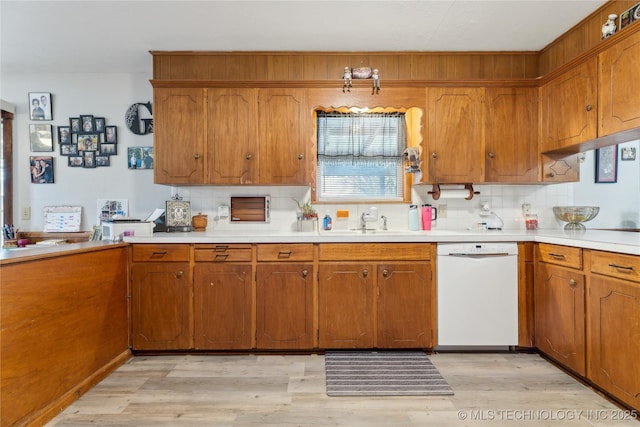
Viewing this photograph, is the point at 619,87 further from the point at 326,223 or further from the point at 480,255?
the point at 326,223

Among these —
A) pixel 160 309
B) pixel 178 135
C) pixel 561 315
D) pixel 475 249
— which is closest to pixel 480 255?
pixel 475 249

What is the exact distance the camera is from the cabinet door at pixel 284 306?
2.65 meters

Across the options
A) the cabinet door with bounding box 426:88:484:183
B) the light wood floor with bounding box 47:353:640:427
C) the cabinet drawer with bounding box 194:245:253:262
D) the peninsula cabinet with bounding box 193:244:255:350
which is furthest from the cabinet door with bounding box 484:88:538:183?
the peninsula cabinet with bounding box 193:244:255:350

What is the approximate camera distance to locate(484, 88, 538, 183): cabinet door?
2.97 metres

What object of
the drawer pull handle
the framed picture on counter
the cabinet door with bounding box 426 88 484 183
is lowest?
the drawer pull handle

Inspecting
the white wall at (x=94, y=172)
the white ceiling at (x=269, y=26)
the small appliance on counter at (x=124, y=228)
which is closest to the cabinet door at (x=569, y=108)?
the white ceiling at (x=269, y=26)

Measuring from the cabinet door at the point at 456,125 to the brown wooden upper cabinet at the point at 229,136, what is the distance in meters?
1.09

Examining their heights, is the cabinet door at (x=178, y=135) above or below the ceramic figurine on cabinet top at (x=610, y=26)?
below

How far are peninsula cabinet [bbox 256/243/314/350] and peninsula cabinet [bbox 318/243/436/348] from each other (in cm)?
9

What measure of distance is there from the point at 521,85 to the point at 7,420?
3960 millimetres

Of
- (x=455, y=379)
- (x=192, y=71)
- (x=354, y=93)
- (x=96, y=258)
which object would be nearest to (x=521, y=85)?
(x=354, y=93)

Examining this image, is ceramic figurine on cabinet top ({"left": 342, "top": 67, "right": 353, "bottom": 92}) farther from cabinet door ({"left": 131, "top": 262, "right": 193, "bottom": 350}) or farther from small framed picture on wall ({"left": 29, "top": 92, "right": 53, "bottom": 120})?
small framed picture on wall ({"left": 29, "top": 92, "right": 53, "bottom": 120})

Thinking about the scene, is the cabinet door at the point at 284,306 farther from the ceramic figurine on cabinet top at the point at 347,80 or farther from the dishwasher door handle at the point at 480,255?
the ceramic figurine on cabinet top at the point at 347,80

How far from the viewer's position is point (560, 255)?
2.40 meters
